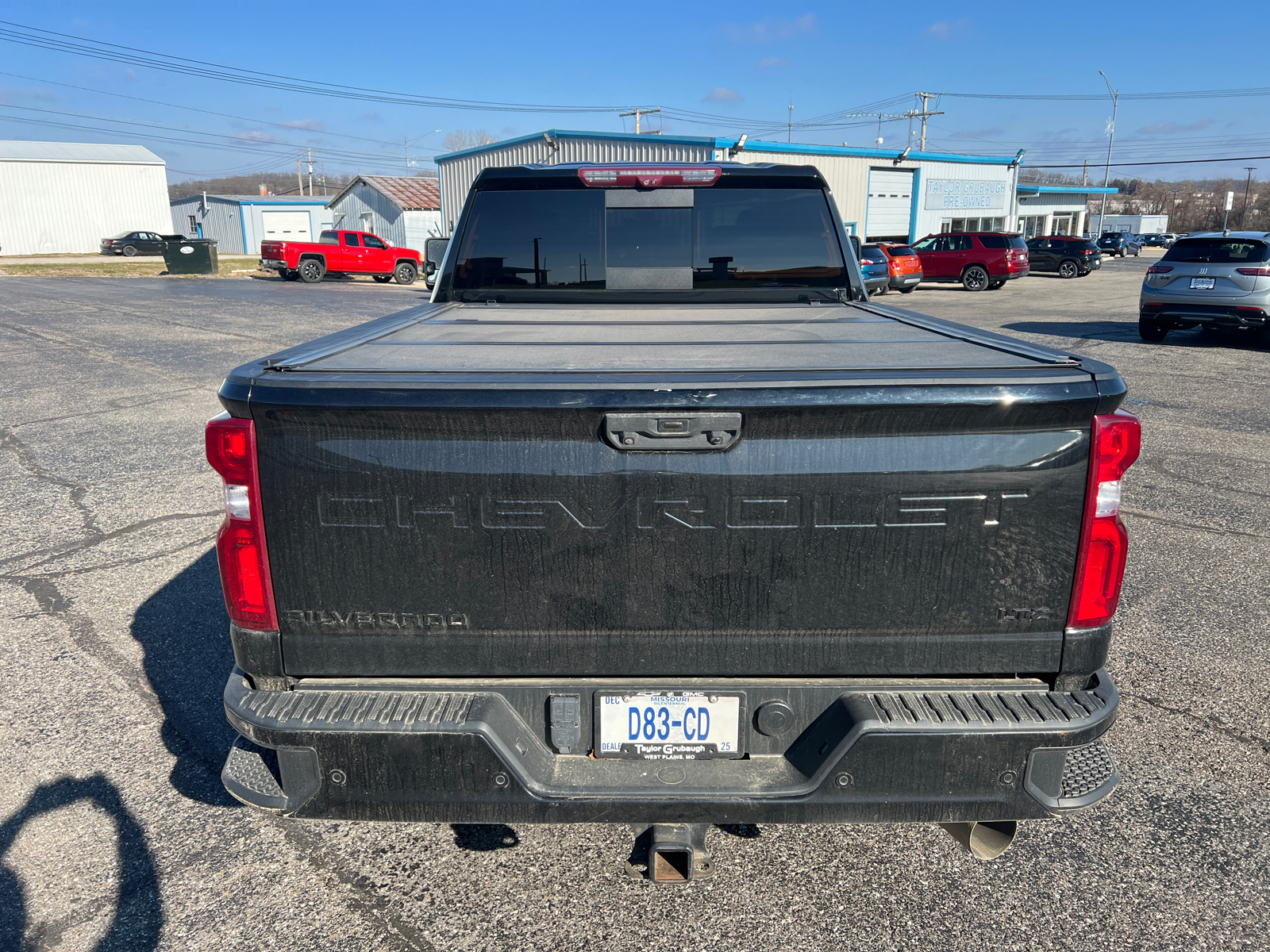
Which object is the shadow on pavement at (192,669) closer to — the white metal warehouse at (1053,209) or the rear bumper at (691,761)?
the rear bumper at (691,761)

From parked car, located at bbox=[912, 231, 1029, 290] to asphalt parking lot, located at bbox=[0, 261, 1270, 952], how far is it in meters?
26.9

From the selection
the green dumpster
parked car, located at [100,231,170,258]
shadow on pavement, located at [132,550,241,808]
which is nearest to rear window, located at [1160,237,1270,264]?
shadow on pavement, located at [132,550,241,808]

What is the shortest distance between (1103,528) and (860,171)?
40.8 m

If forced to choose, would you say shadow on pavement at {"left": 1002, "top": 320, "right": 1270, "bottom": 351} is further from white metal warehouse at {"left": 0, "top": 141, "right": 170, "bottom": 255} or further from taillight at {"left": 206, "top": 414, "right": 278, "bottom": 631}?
white metal warehouse at {"left": 0, "top": 141, "right": 170, "bottom": 255}

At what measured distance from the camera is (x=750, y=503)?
6.70 feet

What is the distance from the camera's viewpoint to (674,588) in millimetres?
2104

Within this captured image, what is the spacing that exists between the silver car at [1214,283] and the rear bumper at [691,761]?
1495 cm

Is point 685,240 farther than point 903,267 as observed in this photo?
No

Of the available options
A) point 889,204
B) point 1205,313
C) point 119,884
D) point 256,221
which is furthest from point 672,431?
point 256,221

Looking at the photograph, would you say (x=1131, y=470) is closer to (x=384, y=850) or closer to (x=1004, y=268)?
(x=384, y=850)

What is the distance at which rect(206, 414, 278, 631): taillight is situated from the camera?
208 cm

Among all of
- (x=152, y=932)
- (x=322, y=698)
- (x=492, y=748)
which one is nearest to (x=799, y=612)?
(x=492, y=748)

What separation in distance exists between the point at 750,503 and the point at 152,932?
2.13 metres

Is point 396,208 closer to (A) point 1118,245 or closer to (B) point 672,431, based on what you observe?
(A) point 1118,245
